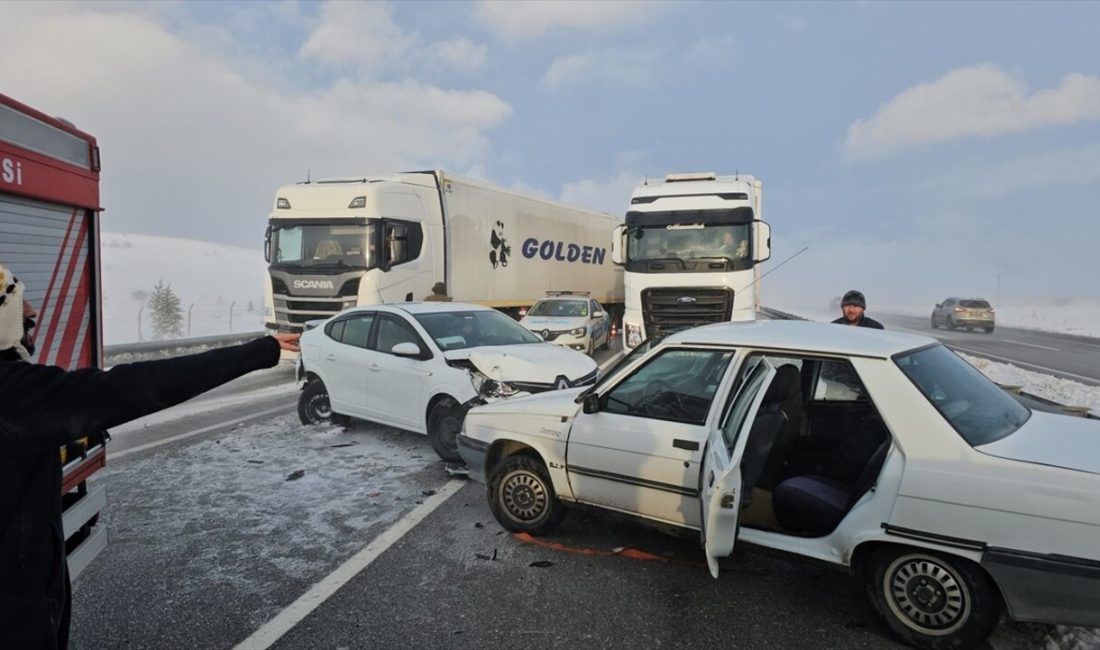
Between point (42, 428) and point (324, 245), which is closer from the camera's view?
point (42, 428)

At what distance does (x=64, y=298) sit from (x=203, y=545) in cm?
206

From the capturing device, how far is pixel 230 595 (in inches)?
141

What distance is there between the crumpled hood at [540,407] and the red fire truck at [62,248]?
2.42m

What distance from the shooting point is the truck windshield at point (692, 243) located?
10.8 metres

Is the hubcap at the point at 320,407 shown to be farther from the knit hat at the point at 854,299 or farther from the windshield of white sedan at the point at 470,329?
the knit hat at the point at 854,299

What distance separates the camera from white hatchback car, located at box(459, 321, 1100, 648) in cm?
271

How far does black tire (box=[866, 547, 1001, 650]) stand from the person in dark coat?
3.15 metres

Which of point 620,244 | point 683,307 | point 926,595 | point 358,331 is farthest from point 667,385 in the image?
point 620,244

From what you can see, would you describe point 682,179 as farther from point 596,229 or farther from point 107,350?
point 107,350

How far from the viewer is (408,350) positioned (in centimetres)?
651

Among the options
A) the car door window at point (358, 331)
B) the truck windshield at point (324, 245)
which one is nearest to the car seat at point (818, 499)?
the car door window at point (358, 331)

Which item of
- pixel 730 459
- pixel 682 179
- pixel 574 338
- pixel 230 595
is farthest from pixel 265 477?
pixel 682 179

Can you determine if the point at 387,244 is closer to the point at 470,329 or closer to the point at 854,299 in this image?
the point at 470,329

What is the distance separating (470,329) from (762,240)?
6226 mm
